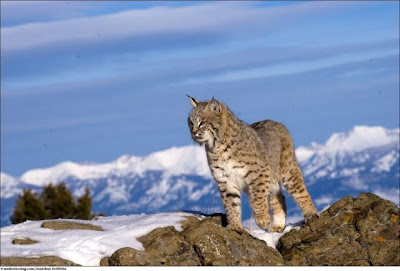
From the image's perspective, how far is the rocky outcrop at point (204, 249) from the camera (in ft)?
61.5

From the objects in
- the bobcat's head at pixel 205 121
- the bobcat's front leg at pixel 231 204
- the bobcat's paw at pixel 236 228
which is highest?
the bobcat's head at pixel 205 121

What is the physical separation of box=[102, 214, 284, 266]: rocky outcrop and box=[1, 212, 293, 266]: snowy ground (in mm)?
340

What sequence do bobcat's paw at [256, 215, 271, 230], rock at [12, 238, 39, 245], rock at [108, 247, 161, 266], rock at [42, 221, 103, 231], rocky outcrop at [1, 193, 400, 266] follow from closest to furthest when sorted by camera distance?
rock at [108, 247, 161, 266], rocky outcrop at [1, 193, 400, 266], rock at [12, 238, 39, 245], rock at [42, 221, 103, 231], bobcat's paw at [256, 215, 271, 230]

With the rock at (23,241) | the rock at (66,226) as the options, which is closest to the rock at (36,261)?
the rock at (23,241)

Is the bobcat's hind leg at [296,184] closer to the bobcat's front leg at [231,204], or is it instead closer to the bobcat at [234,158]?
the bobcat at [234,158]

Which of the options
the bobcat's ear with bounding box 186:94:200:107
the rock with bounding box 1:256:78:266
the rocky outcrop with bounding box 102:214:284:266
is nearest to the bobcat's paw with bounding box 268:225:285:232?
the rocky outcrop with bounding box 102:214:284:266

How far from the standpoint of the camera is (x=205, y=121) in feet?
69.2

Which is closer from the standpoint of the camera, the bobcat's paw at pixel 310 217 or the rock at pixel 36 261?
the rock at pixel 36 261

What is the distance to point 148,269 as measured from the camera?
17469 mm

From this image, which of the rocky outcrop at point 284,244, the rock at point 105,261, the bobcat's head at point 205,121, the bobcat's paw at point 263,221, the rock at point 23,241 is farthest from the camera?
the bobcat's paw at point 263,221

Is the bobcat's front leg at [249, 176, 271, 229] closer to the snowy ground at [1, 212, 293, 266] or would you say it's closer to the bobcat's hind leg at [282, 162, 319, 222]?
the snowy ground at [1, 212, 293, 266]

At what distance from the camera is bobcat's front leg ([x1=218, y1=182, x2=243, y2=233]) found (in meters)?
21.4

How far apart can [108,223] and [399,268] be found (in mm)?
6370

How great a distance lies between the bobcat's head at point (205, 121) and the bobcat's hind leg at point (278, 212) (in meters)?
2.42
